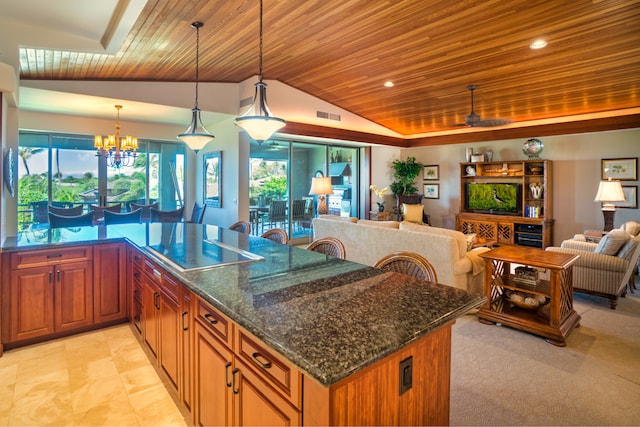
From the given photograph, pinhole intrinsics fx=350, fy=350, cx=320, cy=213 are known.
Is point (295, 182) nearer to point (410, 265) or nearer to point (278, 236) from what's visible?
point (278, 236)

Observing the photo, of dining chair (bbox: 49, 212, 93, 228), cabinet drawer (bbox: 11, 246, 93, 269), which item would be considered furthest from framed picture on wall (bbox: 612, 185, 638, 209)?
dining chair (bbox: 49, 212, 93, 228)

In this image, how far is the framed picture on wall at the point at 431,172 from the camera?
9.06 meters

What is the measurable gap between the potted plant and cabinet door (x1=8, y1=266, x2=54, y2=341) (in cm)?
769

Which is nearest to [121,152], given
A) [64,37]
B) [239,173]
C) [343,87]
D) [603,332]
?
[239,173]

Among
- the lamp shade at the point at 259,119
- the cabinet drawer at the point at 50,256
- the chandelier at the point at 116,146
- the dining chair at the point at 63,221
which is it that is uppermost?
the chandelier at the point at 116,146

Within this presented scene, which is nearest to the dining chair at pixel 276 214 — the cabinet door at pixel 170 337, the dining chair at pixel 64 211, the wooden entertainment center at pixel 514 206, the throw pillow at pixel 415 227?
the dining chair at pixel 64 211

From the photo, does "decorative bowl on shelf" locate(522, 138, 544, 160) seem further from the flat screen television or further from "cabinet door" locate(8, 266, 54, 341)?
"cabinet door" locate(8, 266, 54, 341)

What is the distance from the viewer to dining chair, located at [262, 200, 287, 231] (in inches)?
307

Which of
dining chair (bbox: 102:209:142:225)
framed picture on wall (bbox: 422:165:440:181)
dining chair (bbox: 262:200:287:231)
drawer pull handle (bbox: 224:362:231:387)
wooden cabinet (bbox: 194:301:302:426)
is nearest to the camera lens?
wooden cabinet (bbox: 194:301:302:426)

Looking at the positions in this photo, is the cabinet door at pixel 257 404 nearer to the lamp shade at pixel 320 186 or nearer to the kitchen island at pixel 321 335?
the kitchen island at pixel 321 335

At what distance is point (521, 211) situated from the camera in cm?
738

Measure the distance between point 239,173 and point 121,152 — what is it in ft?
7.61

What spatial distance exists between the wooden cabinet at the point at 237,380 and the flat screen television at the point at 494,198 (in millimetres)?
7486

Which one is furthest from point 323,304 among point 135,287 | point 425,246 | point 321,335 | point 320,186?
point 320,186
